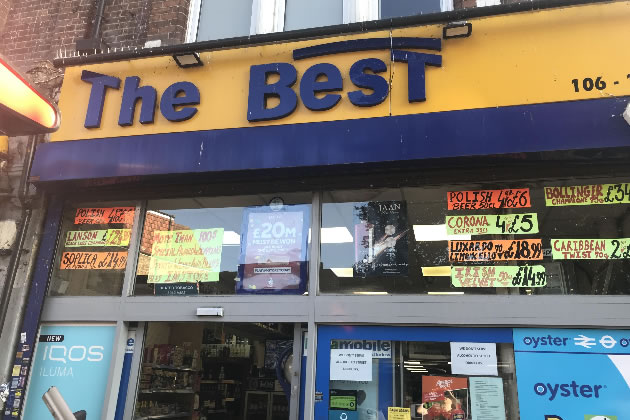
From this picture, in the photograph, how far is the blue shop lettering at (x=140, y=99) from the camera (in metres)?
5.12

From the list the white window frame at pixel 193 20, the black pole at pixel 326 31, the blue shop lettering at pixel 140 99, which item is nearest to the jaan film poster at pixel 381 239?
the black pole at pixel 326 31

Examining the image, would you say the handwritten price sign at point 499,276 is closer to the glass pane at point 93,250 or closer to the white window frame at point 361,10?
the white window frame at point 361,10

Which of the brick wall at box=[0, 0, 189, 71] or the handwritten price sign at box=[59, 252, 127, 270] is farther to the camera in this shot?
the brick wall at box=[0, 0, 189, 71]

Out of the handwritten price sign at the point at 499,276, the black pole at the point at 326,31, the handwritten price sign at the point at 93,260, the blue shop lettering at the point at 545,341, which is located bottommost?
the blue shop lettering at the point at 545,341

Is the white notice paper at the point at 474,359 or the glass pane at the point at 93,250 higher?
the glass pane at the point at 93,250

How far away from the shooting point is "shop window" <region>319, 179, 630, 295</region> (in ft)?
13.9

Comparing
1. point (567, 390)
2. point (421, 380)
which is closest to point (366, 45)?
point (421, 380)

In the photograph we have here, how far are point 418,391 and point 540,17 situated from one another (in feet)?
11.4

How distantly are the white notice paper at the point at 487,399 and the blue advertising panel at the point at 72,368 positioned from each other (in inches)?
134

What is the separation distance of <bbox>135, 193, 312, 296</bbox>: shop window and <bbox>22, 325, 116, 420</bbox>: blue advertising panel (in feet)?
2.19

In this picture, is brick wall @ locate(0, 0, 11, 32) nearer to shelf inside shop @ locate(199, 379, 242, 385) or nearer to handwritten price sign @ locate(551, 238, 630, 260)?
shelf inside shop @ locate(199, 379, 242, 385)

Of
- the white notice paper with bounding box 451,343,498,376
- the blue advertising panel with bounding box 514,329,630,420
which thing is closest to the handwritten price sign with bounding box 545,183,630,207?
the blue advertising panel with bounding box 514,329,630,420

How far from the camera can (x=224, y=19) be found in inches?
251

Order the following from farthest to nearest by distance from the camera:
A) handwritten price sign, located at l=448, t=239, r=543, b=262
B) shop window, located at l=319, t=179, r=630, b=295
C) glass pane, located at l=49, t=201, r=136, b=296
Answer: glass pane, located at l=49, t=201, r=136, b=296 → handwritten price sign, located at l=448, t=239, r=543, b=262 → shop window, located at l=319, t=179, r=630, b=295
